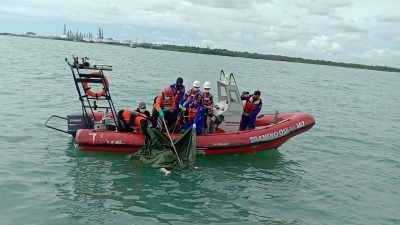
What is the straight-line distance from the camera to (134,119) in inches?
445

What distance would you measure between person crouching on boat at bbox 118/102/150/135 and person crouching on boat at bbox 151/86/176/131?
0.72ft

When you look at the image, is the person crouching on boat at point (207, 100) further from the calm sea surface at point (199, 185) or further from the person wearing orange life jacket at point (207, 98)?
the calm sea surface at point (199, 185)

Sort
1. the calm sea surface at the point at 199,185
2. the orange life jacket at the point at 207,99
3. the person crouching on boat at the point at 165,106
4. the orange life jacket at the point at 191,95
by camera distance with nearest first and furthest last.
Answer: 1. the calm sea surface at the point at 199,185
2. the person crouching on boat at the point at 165,106
3. the orange life jacket at the point at 191,95
4. the orange life jacket at the point at 207,99

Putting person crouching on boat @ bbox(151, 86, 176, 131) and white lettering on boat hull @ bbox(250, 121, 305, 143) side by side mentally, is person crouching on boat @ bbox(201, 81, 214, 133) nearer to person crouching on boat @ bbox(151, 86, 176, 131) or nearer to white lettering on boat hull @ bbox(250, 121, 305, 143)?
person crouching on boat @ bbox(151, 86, 176, 131)

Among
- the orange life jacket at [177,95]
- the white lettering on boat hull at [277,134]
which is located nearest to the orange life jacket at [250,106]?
the white lettering on boat hull at [277,134]

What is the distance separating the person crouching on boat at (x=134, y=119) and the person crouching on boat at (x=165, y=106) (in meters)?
0.22

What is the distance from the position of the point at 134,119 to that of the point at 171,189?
8.35ft

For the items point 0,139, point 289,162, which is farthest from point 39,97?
point 289,162

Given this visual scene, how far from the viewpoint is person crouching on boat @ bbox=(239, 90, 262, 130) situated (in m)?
12.3

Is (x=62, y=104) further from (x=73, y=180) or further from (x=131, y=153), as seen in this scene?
(x=73, y=180)

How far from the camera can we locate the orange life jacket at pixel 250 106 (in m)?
12.3

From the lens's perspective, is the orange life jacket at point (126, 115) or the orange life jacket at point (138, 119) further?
the orange life jacket at point (126, 115)

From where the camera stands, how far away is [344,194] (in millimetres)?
10438

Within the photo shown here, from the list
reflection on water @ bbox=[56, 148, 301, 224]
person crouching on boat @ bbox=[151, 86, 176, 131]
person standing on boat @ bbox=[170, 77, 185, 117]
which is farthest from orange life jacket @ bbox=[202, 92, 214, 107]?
reflection on water @ bbox=[56, 148, 301, 224]
